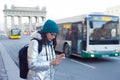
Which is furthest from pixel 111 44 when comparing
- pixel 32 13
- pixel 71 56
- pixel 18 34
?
pixel 32 13

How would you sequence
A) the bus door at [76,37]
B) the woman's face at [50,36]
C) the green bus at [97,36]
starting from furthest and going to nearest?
the bus door at [76,37] → the green bus at [97,36] → the woman's face at [50,36]

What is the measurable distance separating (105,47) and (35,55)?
11006mm

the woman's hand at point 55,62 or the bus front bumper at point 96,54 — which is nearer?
the woman's hand at point 55,62

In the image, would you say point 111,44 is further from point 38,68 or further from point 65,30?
point 38,68

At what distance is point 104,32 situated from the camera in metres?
13.8

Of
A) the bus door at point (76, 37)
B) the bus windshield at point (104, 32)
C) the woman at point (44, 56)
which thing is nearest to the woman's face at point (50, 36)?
the woman at point (44, 56)

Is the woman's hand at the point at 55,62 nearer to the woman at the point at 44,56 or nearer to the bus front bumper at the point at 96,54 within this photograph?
the woman at the point at 44,56

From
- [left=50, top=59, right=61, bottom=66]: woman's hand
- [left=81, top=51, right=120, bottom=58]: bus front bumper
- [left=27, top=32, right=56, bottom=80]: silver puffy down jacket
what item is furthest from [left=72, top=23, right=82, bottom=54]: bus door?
[left=50, top=59, right=61, bottom=66]: woman's hand

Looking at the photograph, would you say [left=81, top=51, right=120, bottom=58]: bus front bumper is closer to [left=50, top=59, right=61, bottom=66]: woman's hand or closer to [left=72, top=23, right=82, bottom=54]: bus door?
[left=72, top=23, right=82, bottom=54]: bus door

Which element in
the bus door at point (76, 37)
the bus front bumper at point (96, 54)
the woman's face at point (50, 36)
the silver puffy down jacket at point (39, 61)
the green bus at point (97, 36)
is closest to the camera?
the silver puffy down jacket at point (39, 61)

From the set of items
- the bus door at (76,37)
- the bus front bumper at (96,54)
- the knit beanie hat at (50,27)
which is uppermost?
the knit beanie hat at (50,27)

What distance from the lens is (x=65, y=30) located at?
16953 mm

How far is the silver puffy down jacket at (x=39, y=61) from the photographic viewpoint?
120 inches

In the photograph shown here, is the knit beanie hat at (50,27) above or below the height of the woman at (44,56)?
above
